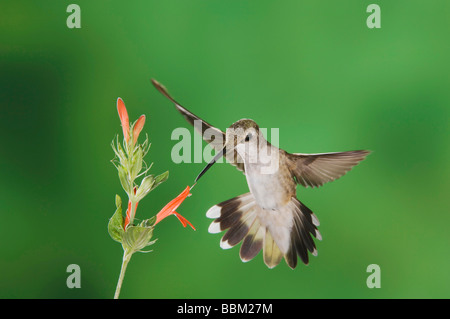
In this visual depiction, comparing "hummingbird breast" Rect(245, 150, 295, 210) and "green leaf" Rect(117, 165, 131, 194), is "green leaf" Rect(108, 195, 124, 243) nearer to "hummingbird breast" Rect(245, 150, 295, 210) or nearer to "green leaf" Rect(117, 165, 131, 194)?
"green leaf" Rect(117, 165, 131, 194)

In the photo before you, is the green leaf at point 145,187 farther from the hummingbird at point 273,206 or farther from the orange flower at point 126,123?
the hummingbird at point 273,206

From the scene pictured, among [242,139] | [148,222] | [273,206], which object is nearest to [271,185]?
[273,206]

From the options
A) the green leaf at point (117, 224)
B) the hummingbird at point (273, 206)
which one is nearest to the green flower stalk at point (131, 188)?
the green leaf at point (117, 224)

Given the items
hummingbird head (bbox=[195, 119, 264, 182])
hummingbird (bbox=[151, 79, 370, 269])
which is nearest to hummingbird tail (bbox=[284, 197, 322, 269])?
hummingbird (bbox=[151, 79, 370, 269])

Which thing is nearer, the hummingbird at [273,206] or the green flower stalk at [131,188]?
the green flower stalk at [131,188]

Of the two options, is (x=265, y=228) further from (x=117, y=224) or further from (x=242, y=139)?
(x=117, y=224)

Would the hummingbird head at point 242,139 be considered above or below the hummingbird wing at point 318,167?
above

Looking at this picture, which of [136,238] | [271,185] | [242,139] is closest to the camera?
[136,238]

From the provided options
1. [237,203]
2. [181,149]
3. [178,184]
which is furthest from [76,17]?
[178,184]
